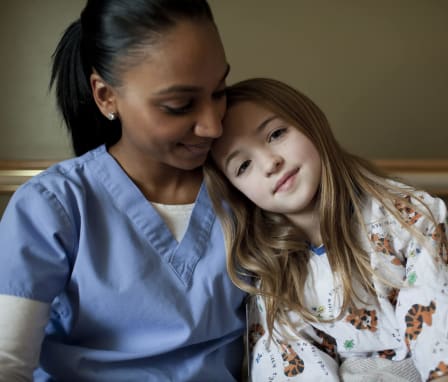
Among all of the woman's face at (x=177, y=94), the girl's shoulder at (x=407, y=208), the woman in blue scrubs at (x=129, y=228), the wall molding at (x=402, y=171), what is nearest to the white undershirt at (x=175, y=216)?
the woman in blue scrubs at (x=129, y=228)

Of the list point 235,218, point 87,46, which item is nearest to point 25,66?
point 87,46

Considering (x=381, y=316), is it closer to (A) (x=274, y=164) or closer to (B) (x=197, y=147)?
(A) (x=274, y=164)

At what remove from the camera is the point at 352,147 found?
1.52 metres

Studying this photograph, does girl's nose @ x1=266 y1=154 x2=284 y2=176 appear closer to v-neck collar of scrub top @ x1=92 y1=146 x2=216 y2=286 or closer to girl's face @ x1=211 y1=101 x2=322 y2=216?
girl's face @ x1=211 y1=101 x2=322 y2=216

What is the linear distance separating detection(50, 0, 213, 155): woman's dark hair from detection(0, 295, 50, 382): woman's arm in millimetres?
384

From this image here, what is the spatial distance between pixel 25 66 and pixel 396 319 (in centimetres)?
108

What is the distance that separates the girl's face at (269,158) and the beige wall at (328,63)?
1.70 feet

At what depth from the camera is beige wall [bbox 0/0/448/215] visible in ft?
4.55

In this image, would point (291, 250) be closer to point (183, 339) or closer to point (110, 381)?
point (183, 339)

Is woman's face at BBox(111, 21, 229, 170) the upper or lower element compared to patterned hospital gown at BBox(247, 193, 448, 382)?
upper

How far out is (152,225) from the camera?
3.17 ft

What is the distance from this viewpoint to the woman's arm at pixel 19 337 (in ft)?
2.64

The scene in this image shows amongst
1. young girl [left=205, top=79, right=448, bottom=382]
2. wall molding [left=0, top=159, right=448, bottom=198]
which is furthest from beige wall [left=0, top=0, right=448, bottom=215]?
young girl [left=205, top=79, right=448, bottom=382]

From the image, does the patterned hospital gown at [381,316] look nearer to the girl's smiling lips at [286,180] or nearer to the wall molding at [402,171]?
the girl's smiling lips at [286,180]
